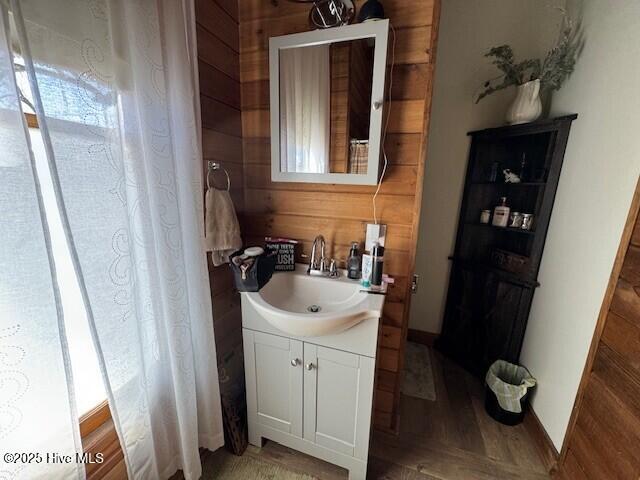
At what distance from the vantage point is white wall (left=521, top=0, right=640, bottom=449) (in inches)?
42.2

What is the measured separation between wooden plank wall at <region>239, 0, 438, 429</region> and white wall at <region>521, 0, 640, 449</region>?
0.76 m

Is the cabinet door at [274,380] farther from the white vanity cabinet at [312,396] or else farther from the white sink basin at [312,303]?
the white sink basin at [312,303]

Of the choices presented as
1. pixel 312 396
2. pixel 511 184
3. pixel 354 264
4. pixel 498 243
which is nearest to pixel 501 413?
pixel 498 243

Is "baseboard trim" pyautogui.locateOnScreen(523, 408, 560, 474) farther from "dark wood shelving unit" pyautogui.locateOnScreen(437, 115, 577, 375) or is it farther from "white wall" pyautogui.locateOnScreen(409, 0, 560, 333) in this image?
"white wall" pyautogui.locateOnScreen(409, 0, 560, 333)

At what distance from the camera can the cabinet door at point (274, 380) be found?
1174 mm

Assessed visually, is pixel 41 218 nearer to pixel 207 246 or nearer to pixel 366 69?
pixel 207 246

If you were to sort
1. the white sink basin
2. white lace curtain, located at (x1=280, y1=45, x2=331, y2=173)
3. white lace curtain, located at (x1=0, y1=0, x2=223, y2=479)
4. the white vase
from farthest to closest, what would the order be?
the white vase < white lace curtain, located at (x1=280, y1=45, x2=331, y2=173) < the white sink basin < white lace curtain, located at (x1=0, y1=0, x2=223, y2=479)

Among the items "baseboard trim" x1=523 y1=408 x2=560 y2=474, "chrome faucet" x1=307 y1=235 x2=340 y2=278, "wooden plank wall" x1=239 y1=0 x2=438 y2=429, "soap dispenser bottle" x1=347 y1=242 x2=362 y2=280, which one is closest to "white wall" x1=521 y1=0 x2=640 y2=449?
"baseboard trim" x1=523 y1=408 x2=560 y2=474

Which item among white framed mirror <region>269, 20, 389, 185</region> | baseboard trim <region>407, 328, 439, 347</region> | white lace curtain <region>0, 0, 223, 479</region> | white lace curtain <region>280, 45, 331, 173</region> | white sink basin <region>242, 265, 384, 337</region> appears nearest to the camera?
white lace curtain <region>0, 0, 223, 479</region>

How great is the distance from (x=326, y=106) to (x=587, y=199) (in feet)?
4.22

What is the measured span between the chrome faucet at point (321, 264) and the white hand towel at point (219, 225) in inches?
15.0

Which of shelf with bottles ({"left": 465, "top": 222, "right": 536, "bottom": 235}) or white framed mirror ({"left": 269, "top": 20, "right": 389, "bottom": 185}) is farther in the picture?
shelf with bottles ({"left": 465, "top": 222, "right": 536, "bottom": 235})

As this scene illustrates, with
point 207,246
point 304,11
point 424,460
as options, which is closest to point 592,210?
point 424,460

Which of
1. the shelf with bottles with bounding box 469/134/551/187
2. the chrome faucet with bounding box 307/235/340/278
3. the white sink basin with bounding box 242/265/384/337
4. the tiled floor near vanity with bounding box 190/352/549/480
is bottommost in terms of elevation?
the tiled floor near vanity with bounding box 190/352/549/480
